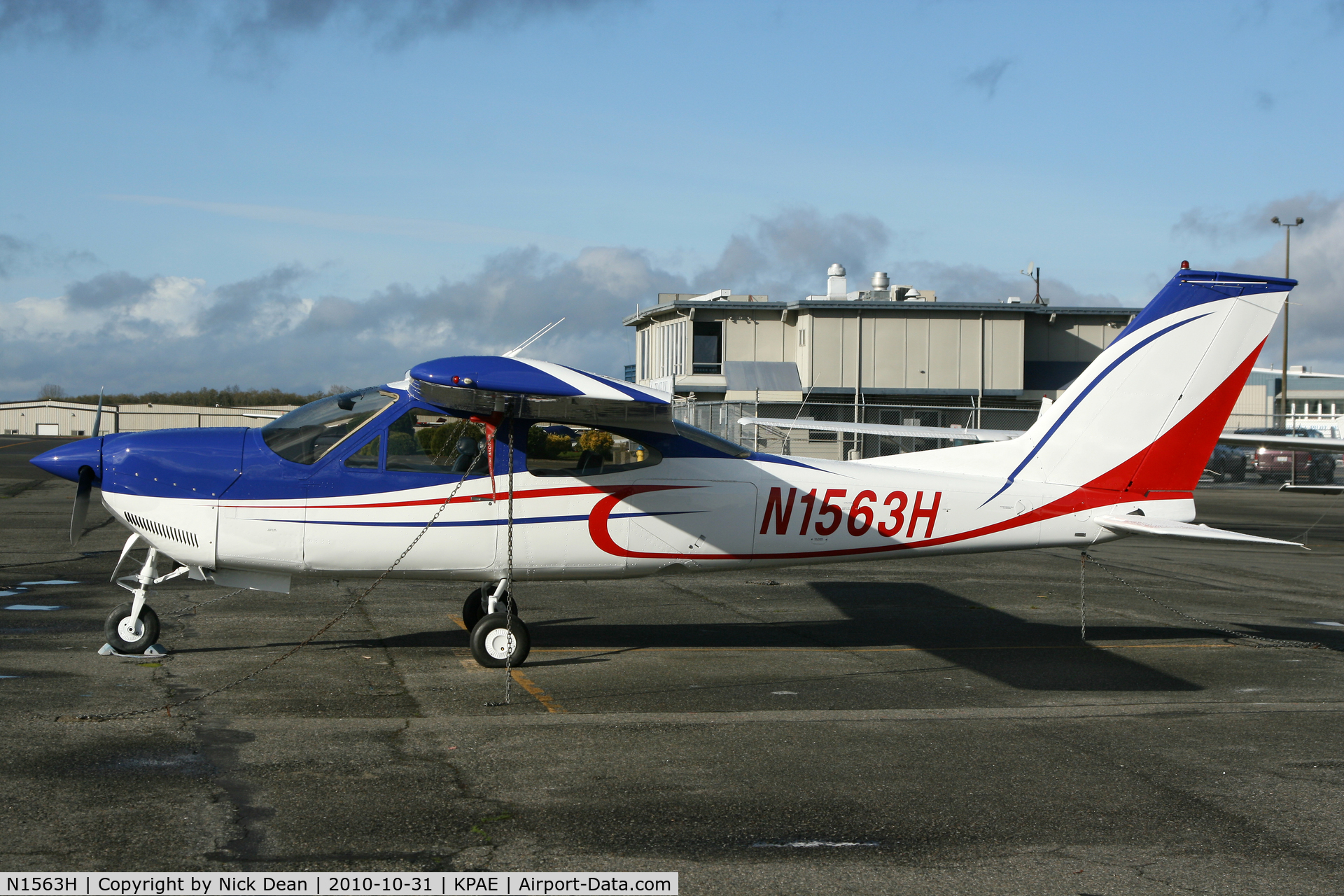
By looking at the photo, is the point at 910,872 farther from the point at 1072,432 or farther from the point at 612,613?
the point at 612,613

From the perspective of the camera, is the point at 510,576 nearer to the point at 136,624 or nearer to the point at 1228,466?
the point at 136,624

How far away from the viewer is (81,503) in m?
7.98

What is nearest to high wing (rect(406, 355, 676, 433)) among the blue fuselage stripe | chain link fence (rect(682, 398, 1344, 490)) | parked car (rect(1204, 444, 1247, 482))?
the blue fuselage stripe

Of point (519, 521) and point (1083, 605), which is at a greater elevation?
point (519, 521)

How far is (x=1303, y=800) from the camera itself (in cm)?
534

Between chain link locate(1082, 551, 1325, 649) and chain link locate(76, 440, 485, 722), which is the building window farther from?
chain link locate(76, 440, 485, 722)

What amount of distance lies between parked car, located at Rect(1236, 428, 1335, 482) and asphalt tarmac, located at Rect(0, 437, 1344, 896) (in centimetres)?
2542

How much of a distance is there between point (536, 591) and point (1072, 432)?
594 cm

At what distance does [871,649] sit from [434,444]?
4.03 metres

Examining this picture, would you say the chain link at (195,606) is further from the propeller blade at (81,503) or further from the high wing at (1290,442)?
the high wing at (1290,442)

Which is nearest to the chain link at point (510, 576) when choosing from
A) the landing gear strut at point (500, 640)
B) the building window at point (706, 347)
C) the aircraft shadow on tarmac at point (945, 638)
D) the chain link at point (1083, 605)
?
the landing gear strut at point (500, 640)

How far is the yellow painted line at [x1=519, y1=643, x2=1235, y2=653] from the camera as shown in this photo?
8.86m

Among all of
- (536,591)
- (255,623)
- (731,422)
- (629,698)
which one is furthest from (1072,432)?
(731,422)

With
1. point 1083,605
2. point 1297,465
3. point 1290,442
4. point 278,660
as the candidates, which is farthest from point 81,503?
point 1297,465
